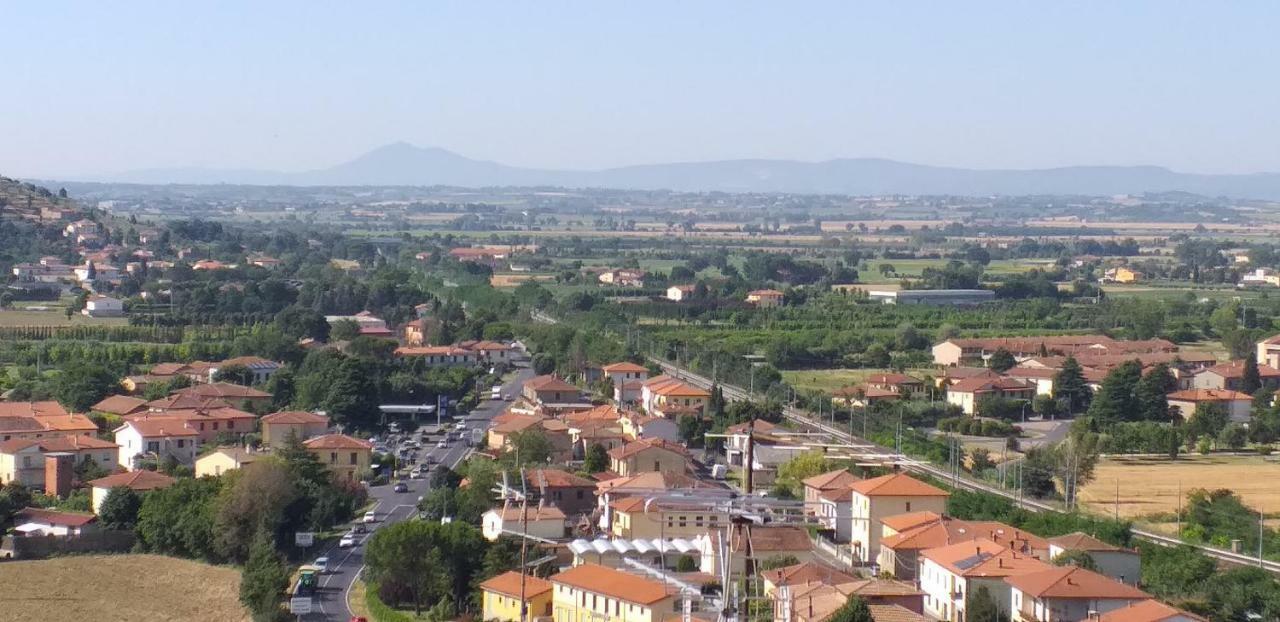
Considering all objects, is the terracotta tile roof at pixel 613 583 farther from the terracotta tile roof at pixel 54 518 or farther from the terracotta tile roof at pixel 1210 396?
the terracotta tile roof at pixel 1210 396

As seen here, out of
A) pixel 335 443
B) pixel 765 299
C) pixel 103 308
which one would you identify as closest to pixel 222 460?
pixel 335 443

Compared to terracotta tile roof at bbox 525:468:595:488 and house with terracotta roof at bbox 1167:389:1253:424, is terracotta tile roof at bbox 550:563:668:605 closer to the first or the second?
terracotta tile roof at bbox 525:468:595:488

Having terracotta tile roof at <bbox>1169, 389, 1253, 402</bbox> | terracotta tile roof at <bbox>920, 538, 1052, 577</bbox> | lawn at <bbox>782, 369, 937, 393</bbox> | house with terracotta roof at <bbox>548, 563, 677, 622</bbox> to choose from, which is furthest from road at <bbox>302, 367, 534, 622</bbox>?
terracotta tile roof at <bbox>1169, 389, 1253, 402</bbox>

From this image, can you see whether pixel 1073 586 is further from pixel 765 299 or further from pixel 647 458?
pixel 765 299

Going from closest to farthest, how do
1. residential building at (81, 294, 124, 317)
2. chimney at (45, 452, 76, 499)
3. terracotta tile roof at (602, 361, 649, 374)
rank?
chimney at (45, 452, 76, 499) → terracotta tile roof at (602, 361, 649, 374) → residential building at (81, 294, 124, 317)

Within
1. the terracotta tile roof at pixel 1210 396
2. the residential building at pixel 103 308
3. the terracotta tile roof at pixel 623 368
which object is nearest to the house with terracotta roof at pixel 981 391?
the terracotta tile roof at pixel 1210 396

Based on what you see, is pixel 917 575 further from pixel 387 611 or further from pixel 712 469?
pixel 712 469
